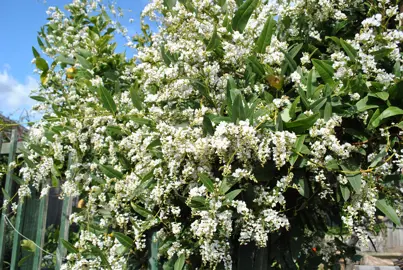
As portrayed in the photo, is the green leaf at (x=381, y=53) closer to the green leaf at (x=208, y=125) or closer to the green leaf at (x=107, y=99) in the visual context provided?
the green leaf at (x=208, y=125)

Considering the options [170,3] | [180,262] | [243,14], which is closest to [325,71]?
[243,14]

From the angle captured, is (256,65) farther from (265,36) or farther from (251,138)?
(251,138)

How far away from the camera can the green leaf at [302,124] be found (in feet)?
4.20

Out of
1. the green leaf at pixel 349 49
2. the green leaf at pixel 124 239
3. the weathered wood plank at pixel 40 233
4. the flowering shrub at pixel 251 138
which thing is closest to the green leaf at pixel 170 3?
the flowering shrub at pixel 251 138

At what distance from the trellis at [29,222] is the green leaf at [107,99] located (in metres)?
0.77

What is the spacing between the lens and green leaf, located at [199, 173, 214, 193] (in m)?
1.29

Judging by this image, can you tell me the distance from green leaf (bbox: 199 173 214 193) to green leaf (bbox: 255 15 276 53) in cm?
50

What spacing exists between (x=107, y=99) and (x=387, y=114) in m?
1.09

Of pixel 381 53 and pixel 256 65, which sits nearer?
pixel 381 53

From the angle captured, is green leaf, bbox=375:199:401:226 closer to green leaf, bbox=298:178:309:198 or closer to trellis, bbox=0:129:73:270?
green leaf, bbox=298:178:309:198

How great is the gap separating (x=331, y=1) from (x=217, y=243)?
928 millimetres

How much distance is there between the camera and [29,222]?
2.65 meters

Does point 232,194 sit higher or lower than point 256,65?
lower

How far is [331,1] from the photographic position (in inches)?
60.7
